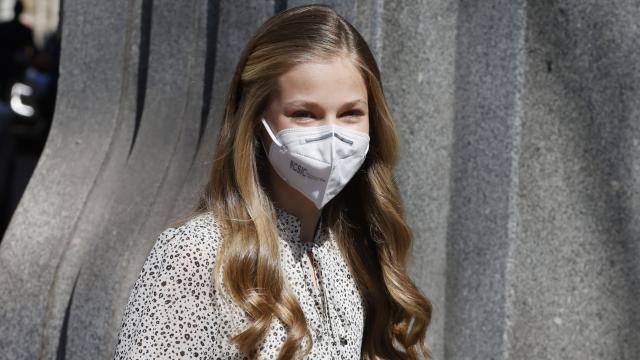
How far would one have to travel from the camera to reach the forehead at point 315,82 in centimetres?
245

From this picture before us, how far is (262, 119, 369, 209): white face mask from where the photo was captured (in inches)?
97.3

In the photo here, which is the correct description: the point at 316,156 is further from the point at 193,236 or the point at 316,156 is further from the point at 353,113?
the point at 193,236

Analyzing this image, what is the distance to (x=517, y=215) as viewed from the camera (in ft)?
12.2

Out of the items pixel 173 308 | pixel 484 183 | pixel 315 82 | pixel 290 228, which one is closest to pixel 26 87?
pixel 484 183

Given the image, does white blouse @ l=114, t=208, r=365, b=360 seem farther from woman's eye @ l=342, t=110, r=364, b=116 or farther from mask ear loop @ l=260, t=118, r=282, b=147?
woman's eye @ l=342, t=110, r=364, b=116

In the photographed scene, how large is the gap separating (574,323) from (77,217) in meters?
1.99

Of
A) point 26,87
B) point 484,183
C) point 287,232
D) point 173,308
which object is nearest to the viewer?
point 173,308

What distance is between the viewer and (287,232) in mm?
2566

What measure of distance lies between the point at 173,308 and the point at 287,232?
420mm

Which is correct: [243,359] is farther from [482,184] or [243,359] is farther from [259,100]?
[482,184]

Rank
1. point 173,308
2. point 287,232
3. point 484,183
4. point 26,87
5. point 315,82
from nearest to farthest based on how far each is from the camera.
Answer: point 173,308 → point 315,82 → point 287,232 → point 484,183 → point 26,87

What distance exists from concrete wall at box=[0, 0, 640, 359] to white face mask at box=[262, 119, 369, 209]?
1.22 m

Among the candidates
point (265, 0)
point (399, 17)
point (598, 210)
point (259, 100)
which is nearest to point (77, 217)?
point (265, 0)

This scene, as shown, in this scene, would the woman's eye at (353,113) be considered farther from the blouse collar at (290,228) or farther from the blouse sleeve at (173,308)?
the blouse sleeve at (173,308)
